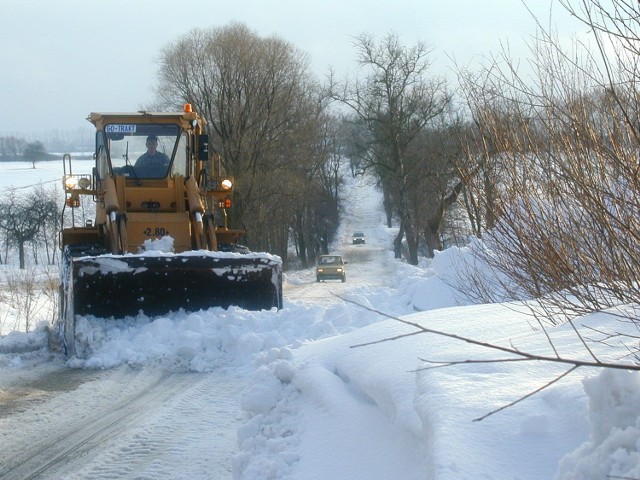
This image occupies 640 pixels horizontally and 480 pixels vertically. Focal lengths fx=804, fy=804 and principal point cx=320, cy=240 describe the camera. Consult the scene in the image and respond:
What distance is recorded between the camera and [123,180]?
13.2 metres

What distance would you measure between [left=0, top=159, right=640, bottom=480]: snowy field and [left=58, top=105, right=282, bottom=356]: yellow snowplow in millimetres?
401

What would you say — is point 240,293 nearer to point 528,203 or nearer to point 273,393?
point 273,393

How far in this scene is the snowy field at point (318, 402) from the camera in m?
3.23

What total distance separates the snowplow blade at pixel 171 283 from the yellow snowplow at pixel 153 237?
0.04 ft

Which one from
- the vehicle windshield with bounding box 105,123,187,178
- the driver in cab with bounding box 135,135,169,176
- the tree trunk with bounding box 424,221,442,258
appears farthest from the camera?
the tree trunk with bounding box 424,221,442,258

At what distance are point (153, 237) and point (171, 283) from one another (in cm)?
190

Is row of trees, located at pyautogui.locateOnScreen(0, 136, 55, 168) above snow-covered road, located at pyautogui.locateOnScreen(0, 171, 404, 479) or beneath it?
above

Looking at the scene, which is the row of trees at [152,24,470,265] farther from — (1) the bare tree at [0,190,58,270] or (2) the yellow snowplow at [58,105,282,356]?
(2) the yellow snowplow at [58,105,282,356]

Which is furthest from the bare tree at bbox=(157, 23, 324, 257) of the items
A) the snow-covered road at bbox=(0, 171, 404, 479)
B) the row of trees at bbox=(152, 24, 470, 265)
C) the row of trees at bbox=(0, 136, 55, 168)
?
the row of trees at bbox=(0, 136, 55, 168)

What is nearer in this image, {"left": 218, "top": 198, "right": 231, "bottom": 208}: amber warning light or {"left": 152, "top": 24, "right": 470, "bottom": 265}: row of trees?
{"left": 218, "top": 198, "right": 231, "bottom": 208}: amber warning light

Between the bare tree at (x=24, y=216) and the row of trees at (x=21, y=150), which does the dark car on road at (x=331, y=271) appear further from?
the row of trees at (x=21, y=150)

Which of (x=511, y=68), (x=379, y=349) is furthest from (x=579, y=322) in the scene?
(x=511, y=68)

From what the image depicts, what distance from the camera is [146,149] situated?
44.5 feet

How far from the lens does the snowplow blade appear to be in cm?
1072
